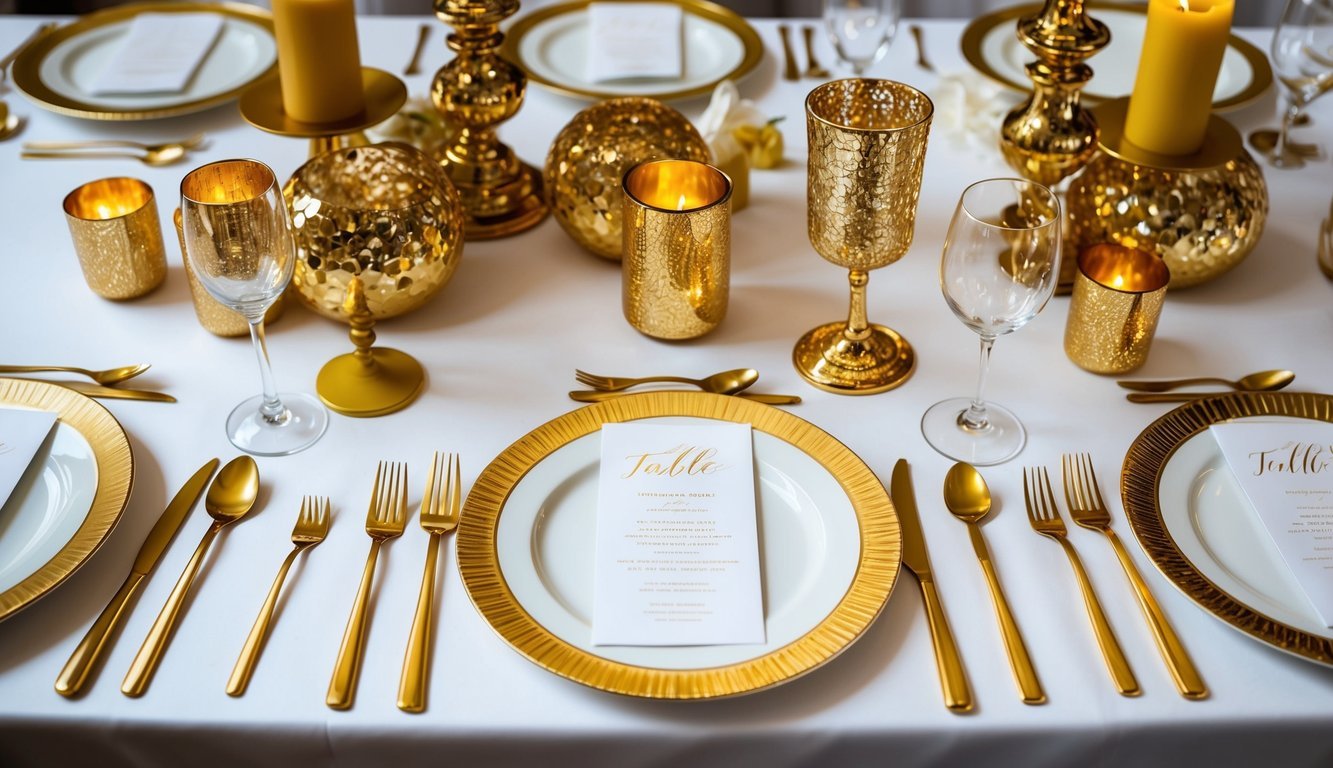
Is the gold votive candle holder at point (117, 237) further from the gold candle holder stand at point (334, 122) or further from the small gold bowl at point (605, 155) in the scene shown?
the small gold bowl at point (605, 155)

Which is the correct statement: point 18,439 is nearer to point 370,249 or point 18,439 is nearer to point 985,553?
point 370,249

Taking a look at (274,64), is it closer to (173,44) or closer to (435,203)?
(173,44)

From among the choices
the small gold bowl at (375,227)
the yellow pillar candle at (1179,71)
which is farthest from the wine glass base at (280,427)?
the yellow pillar candle at (1179,71)

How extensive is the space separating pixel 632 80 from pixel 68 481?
839 mm

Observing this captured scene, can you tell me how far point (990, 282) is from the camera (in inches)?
33.1

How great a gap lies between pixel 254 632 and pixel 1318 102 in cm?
139

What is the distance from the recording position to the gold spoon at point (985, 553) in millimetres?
709

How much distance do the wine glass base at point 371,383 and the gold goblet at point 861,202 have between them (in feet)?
1.12

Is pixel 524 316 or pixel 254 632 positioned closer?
pixel 254 632

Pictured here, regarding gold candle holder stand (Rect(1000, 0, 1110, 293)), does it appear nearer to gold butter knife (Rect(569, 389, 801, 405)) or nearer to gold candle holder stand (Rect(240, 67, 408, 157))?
gold butter knife (Rect(569, 389, 801, 405))

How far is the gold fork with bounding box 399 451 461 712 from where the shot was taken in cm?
70

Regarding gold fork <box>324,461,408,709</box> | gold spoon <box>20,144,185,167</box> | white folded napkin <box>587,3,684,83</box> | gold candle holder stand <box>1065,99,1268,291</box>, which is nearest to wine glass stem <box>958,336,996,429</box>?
gold candle holder stand <box>1065,99,1268,291</box>

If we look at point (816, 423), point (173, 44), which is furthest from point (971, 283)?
point (173, 44)

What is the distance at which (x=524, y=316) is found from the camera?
1.07 meters
